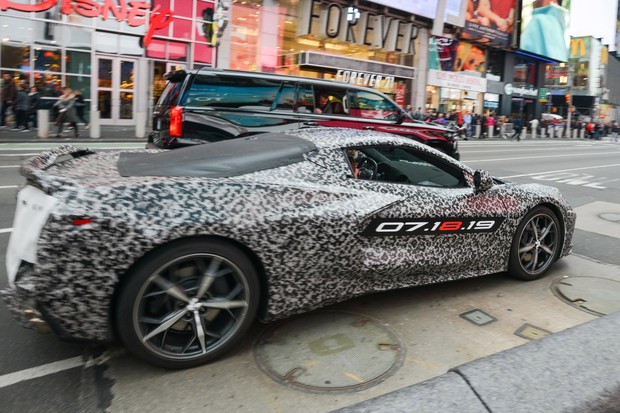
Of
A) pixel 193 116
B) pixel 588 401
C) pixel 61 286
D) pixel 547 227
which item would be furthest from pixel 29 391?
pixel 193 116

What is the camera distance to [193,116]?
741cm

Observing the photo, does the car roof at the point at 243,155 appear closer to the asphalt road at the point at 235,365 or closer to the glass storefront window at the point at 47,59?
the asphalt road at the point at 235,365

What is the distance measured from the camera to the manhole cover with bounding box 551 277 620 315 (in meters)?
4.17

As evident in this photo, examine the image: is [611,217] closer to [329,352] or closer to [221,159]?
[329,352]

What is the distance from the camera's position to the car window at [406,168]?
13.2 ft

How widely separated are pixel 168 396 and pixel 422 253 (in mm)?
2018

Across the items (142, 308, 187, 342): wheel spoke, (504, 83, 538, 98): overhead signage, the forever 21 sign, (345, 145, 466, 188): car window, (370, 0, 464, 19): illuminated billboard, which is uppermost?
(370, 0, 464, 19): illuminated billboard

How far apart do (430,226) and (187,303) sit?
1856 mm

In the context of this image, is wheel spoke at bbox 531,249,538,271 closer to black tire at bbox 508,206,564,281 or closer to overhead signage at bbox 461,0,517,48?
black tire at bbox 508,206,564,281

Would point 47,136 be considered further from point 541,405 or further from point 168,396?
point 541,405

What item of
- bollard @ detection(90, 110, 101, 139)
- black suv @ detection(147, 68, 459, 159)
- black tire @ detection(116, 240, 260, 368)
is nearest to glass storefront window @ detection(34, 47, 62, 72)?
bollard @ detection(90, 110, 101, 139)

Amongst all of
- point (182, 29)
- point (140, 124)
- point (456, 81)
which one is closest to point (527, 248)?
point (140, 124)

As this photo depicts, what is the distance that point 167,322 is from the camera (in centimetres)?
286

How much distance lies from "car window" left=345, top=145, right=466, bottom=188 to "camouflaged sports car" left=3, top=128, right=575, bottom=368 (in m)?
0.01
